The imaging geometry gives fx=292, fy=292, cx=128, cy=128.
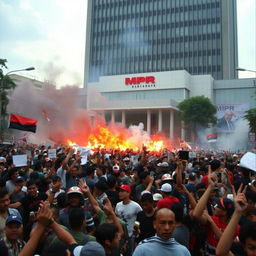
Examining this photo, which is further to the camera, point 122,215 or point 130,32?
point 130,32

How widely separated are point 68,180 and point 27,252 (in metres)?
4.97

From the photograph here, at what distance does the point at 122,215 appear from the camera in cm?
468

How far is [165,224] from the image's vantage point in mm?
2629

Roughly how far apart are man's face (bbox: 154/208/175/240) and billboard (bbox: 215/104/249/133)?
2148 inches

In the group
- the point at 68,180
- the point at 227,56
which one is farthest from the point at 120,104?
the point at 68,180

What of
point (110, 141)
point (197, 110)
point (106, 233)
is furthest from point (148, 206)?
point (197, 110)

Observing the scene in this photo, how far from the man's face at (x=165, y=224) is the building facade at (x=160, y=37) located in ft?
222

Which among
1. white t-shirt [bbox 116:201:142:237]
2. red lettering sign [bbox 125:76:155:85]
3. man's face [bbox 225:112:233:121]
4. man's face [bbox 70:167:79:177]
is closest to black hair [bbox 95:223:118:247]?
white t-shirt [bbox 116:201:142:237]

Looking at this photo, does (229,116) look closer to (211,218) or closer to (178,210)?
(211,218)

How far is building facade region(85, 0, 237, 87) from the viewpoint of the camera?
67.4 meters

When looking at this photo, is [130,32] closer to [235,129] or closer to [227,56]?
[227,56]

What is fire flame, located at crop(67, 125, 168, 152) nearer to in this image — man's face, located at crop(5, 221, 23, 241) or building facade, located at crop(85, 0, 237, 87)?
man's face, located at crop(5, 221, 23, 241)

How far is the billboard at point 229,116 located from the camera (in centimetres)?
5428

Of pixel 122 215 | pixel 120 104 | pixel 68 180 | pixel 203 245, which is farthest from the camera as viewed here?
pixel 120 104
